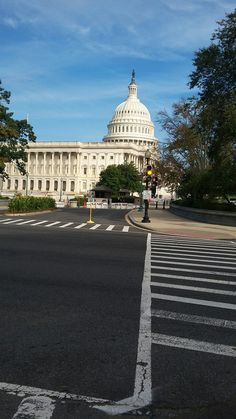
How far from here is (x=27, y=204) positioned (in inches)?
1686

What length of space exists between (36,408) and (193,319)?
3423mm

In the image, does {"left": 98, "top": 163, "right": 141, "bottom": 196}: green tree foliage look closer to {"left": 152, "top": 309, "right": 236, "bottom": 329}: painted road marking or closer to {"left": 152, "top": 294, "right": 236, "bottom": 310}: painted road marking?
{"left": 152, "top": 294, "right": 236, "bottom": 310}: painted road marking

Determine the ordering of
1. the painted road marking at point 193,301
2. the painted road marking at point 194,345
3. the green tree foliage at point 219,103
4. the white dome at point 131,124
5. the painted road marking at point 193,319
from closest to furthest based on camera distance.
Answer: the painted road marking at point 194,345
the painted road marking at point 193,319
the painted road marking at point 193,301
the green tree foliage at point 219,103
the white dome at point 131,124

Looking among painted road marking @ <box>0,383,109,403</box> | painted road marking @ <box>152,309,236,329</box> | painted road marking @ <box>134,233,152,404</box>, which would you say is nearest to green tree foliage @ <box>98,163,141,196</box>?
painted road marking @ <box>134,233,152,404</box>

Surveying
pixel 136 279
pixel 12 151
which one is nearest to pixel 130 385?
pixel 136 279

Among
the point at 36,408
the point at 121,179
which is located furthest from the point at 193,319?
the point at 121,179

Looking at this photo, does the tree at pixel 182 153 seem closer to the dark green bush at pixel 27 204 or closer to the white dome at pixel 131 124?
the dark green bush at pixel 27 204

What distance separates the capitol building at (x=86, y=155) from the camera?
17225 cm

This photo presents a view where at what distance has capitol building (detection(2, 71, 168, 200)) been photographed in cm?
17225

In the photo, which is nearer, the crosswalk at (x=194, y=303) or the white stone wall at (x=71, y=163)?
the crosswalk at (x=194, y=303)

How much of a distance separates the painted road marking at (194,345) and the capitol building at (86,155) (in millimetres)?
162694

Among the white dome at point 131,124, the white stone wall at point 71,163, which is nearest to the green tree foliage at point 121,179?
the white stone wall at point 71,163

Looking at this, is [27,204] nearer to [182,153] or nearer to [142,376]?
[182,153]

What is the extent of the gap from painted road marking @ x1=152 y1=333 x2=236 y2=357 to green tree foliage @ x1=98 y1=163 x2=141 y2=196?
123561 mm
